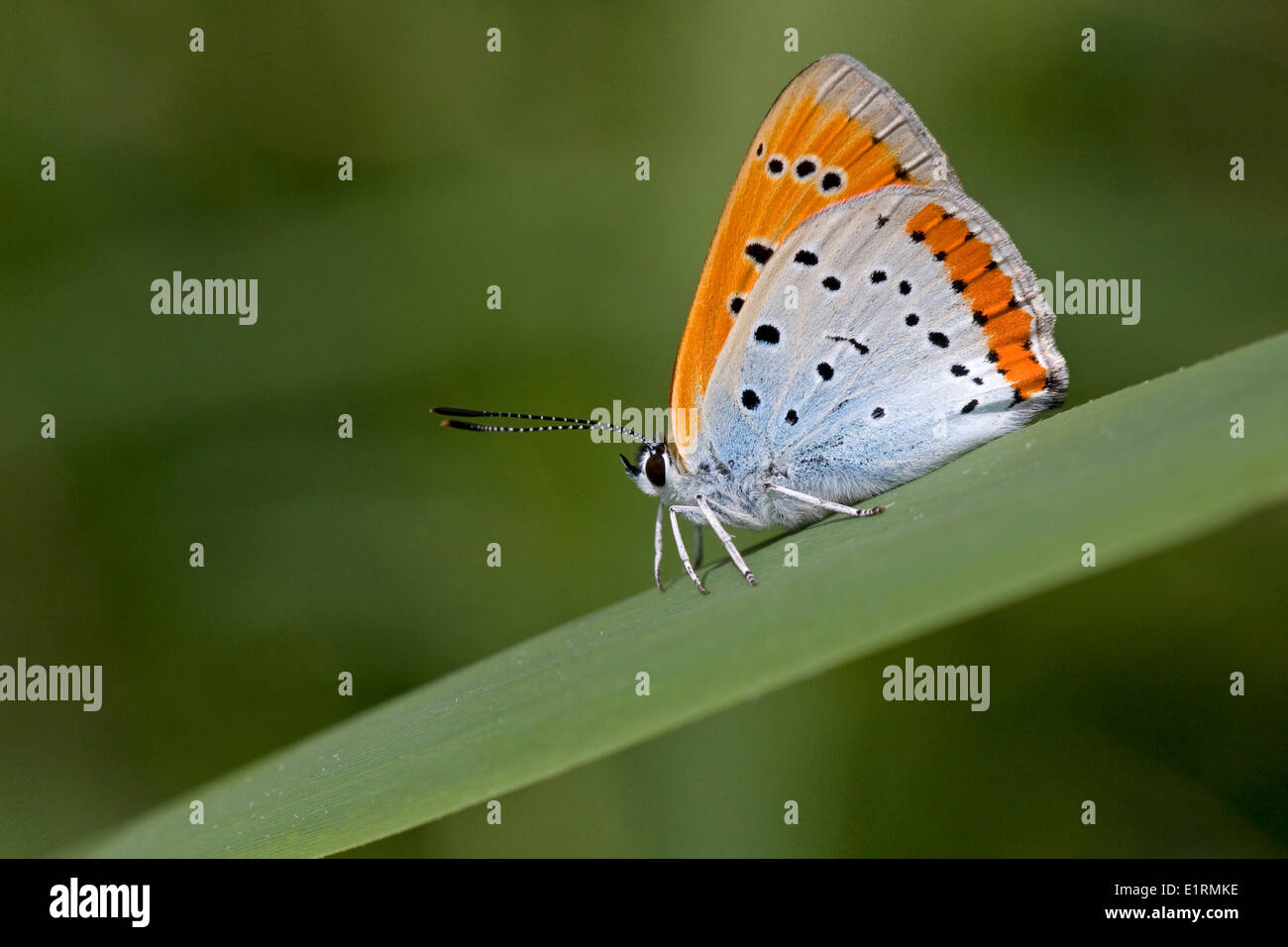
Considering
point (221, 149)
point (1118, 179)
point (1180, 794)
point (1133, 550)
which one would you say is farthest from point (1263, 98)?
point (221, 149)

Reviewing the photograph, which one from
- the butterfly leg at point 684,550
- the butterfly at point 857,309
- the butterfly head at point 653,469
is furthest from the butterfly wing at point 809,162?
the butterfly leg at point 684,550

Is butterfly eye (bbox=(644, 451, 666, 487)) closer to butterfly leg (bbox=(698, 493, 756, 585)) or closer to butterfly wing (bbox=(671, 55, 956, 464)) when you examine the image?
butterfly leg (bbox=(698, 493, 756, 585))

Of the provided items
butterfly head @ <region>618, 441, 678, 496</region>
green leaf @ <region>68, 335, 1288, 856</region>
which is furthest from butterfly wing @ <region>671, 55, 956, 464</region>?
green leaf @ <region>68, 335, 1288, 856</region>

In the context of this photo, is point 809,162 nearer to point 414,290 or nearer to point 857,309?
point 857,309

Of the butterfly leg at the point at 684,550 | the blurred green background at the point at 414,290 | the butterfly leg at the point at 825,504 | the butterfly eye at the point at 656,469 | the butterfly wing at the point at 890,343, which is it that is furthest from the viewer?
Result: the blurred green background at the point at 414,290

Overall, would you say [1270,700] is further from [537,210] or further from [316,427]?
[316,427]

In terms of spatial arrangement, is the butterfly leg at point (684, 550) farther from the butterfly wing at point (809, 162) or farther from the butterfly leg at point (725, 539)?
the butterfly wing at point (809, 162)

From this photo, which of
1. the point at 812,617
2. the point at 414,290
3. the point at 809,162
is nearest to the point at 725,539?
the point at 809,162
